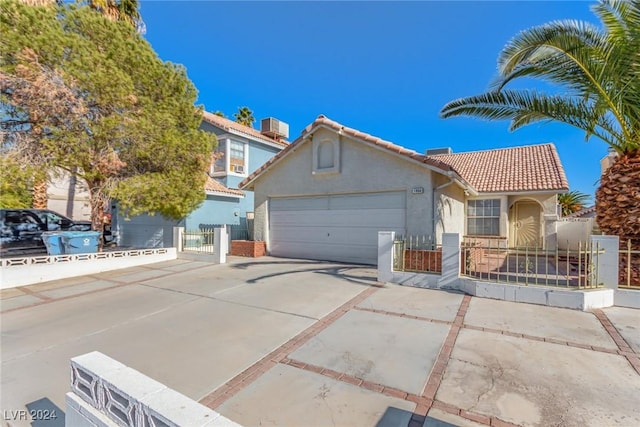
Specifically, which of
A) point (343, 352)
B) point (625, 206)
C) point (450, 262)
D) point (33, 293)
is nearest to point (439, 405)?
point (343, 352)

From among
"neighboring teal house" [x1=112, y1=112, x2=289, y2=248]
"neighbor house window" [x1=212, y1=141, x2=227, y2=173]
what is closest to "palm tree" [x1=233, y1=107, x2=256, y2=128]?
"neighboring teal house" [x1=112, y1=112, x2=289, y2=248]

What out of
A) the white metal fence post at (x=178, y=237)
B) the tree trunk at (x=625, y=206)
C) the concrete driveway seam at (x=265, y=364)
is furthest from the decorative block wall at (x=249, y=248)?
the tree trunk at (x=625, y=206)

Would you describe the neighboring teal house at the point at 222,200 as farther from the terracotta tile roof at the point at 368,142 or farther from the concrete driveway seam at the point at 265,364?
the concrete driveway seam at the point at 265,364

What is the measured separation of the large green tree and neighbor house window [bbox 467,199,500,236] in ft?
42.5

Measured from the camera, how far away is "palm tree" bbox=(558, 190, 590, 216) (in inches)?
1026

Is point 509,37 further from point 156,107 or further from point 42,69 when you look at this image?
point 42,69

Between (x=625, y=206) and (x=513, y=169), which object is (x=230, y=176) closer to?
(x=513, y=169)

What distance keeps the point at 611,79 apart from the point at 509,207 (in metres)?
8.68

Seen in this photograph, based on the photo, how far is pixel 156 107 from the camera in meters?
11.1

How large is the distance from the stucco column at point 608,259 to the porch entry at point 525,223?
8739 millimetres

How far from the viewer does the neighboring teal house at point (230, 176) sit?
1540 centimetres

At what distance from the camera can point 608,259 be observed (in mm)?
6387

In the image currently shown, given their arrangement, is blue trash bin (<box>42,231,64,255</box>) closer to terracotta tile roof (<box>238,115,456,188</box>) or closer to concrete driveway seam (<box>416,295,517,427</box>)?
terracotta tile roof (<box>238,115,456,188</box>)

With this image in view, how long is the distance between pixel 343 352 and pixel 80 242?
34.6 ft
